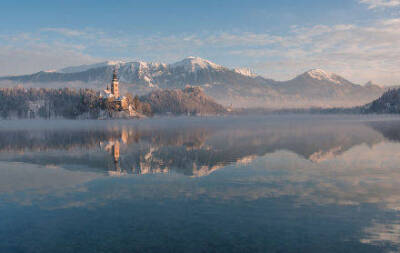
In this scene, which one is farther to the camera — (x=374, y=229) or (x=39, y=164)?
(x=39, y=164)

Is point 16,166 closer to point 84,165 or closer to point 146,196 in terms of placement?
point 84,165

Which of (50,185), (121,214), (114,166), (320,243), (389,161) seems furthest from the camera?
(389,161)

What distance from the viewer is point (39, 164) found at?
119ft

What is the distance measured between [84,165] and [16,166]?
668 cm

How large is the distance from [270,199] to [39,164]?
25605mm

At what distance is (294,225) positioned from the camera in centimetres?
1680

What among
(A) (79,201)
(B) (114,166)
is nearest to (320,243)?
(A) (79,201)

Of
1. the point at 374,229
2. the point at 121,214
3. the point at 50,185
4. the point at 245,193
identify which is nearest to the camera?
the point at 374,229

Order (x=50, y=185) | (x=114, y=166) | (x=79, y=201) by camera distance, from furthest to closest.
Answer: (x=114, y=166) → (x=50, y=185) → (x=79, y=201)


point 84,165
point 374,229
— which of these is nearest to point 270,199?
point 374,229

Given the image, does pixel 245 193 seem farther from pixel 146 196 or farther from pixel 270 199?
pixel 146 196

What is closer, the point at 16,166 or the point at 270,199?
the point at 270,199

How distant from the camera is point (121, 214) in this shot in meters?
18.8

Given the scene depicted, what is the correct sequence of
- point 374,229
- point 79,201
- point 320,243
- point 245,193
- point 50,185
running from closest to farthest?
point 320,243
point 374,229
point 79,201
point 245,193
point 50,185
